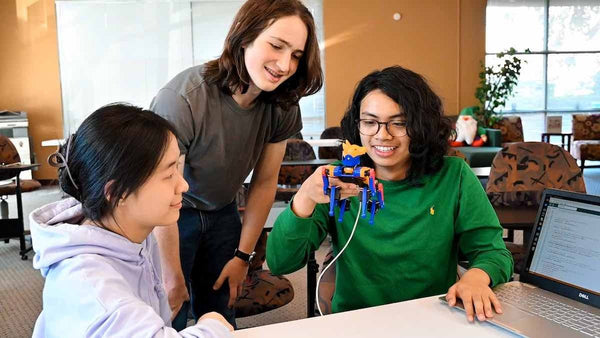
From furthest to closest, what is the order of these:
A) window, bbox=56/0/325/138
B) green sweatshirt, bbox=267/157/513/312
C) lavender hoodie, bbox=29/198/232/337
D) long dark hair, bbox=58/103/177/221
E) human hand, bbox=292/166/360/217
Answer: window, bbox=56/0/325/138 → green sweatshirt, bbox=267/157/513/312 → human hand, bbox=292/166/360/217 → long dark hair, bbox=58/103/177/221 → lavender hoodie, bbox=29/198/232/337

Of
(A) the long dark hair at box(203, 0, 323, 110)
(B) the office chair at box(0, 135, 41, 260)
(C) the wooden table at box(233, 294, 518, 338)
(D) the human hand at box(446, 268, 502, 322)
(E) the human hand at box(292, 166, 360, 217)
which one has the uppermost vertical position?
(A) the long dark hair at box(203, 0, 323, 110)

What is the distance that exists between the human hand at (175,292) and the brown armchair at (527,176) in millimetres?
1550

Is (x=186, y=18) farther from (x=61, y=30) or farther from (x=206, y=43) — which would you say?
(x=61, y=30)

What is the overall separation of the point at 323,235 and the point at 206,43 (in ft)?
24.1

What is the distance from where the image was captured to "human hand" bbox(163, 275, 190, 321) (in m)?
1.72

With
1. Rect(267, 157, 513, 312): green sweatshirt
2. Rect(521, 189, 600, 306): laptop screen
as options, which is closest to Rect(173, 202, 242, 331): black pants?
Rect(267, 157, 513, 312): green sweatshirt

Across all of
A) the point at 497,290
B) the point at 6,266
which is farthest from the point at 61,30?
the point at 497,290

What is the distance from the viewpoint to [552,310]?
47.5 inches

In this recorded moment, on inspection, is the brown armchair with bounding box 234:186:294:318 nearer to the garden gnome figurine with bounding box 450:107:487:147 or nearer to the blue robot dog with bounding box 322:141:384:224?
the blue robot dog with bounding box 322:141:384:224

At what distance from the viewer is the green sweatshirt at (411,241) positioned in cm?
149

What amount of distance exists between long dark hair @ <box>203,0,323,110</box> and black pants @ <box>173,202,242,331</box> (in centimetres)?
42

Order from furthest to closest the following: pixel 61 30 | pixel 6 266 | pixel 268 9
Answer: pixel 61 30 → pixel 6 266 → pixel 268 9

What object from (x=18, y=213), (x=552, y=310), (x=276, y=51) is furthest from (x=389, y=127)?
(x=18, y=213)

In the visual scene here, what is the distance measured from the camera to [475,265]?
4.61 ft
